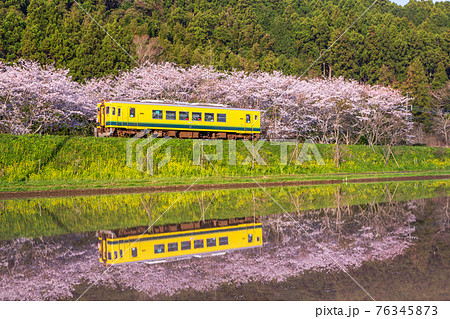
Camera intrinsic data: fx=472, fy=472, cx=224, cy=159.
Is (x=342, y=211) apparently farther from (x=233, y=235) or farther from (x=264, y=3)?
(x=264, y=3)

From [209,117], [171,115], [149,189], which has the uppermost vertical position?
[171,115]

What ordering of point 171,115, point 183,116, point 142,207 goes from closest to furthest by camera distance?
1. point 142,207
2. point 171,115
3. point 183,116

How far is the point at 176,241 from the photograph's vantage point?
8.60 meters

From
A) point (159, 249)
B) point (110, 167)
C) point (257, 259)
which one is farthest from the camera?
point (110, 167)

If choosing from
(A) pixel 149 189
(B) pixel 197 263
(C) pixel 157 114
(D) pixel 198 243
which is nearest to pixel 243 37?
(C) pixel 157 114

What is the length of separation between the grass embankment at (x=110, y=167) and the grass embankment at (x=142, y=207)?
2962mm

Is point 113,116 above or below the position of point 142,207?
above

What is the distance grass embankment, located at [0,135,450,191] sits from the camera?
19.7m

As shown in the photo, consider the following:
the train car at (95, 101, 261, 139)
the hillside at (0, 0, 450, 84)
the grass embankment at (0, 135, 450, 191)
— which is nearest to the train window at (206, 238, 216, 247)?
the grass embankment at (0, 135, 450, 191)

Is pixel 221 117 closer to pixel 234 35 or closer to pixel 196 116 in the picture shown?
pixel 196 116

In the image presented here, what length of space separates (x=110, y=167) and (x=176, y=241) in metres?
14.2

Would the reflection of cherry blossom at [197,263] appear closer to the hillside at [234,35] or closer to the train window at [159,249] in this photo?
the train window at [159,249]

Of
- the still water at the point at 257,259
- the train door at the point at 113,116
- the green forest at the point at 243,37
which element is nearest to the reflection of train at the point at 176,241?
the still water at the point at 257,259

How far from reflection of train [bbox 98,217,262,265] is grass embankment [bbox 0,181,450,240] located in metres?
0.93
